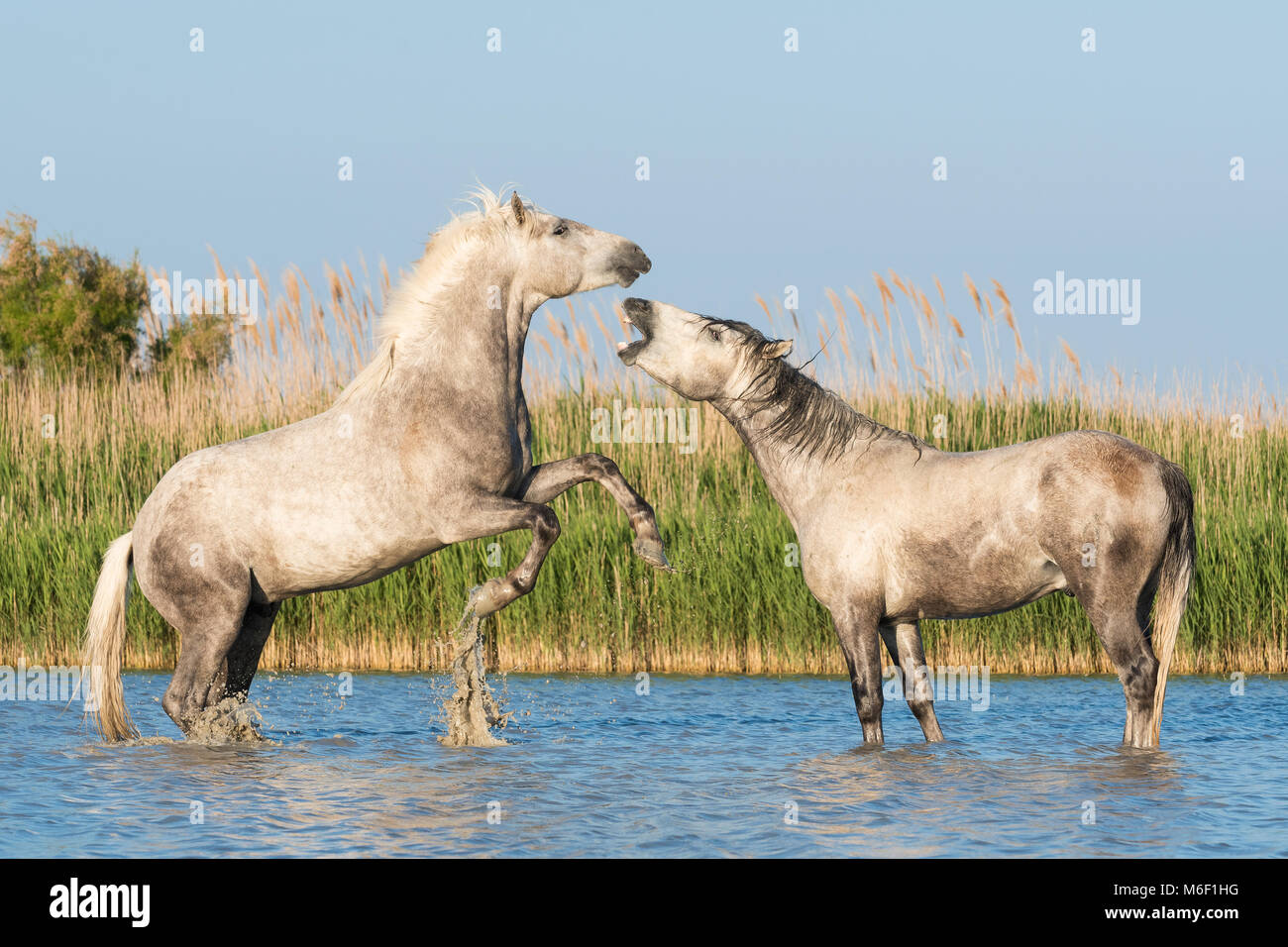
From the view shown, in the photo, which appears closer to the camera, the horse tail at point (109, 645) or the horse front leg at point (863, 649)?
the horse front leg at point (863, 649)

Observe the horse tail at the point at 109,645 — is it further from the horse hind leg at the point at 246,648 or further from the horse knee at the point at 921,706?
the horse knee at the point at 921,706

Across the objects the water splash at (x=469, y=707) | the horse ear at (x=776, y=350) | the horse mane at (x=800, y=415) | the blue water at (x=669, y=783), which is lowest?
the blue water at (x=669, y=783)

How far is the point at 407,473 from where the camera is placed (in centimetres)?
768

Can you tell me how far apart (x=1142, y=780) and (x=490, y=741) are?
141 inches

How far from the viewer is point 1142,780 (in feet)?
23.2

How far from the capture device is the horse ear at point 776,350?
7.62 metres

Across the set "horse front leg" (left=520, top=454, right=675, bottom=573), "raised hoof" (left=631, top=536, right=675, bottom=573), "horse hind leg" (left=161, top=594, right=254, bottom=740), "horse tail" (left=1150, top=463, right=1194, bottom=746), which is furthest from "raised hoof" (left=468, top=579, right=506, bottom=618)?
"horse tail" (left=1150, top=463, right=1194, bottom=746)

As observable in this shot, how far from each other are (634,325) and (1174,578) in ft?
9.90

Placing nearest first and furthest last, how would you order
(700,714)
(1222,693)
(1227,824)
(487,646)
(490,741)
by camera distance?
(1227,824), (490,741), (700,714), (1222,693), (487,646)

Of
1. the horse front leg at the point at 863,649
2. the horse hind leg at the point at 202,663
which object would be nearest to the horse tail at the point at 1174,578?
the horse front leg at the point at 863,649

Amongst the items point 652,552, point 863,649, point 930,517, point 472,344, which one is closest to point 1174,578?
point 930,517

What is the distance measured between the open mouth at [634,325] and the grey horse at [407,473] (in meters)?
0.51
